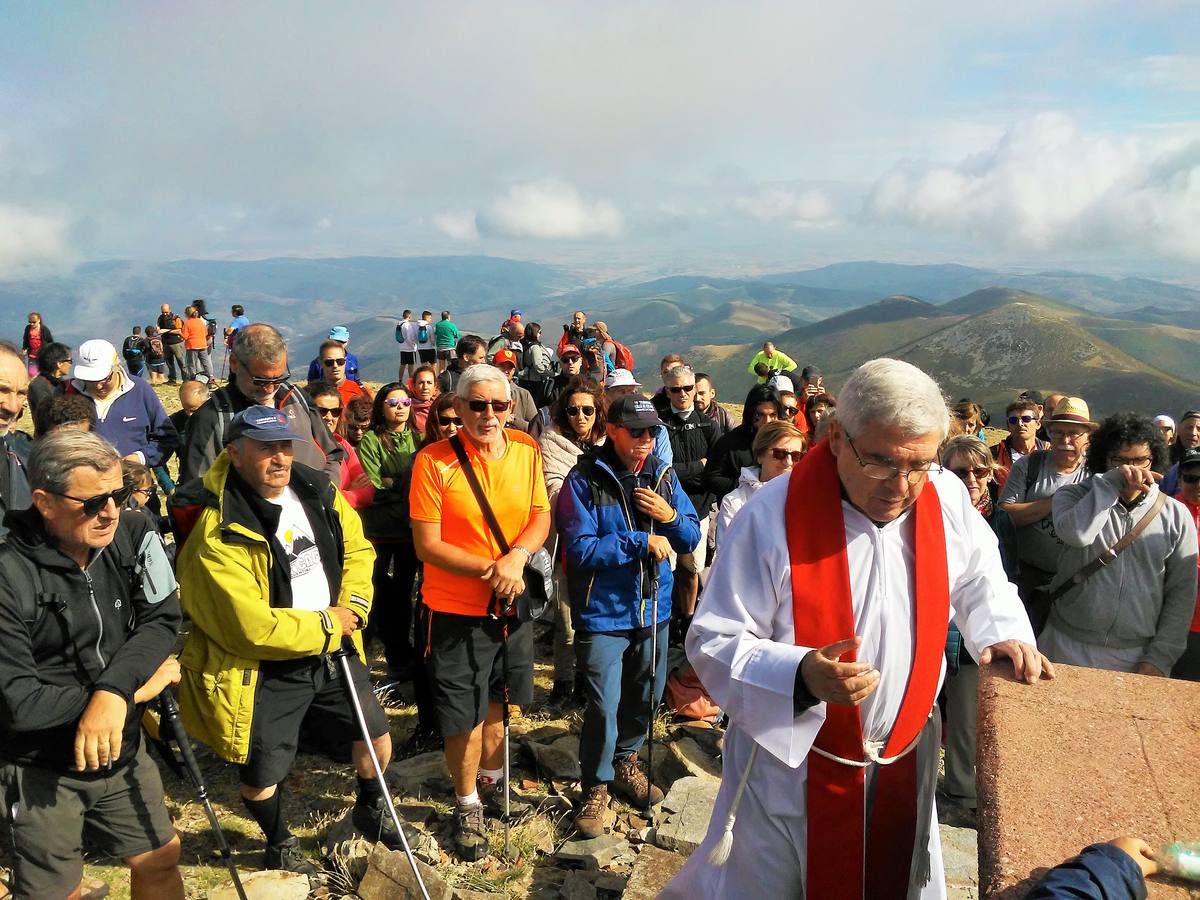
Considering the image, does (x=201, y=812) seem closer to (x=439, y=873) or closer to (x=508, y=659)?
(x=439, y=873)

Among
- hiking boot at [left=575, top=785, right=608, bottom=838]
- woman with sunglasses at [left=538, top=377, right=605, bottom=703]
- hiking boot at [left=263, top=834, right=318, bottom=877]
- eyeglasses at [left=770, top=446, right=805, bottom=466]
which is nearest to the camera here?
hiking boot at [left=263, top=834, right=318, bottom=877]

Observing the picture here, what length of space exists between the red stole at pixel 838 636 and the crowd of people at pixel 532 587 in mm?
10

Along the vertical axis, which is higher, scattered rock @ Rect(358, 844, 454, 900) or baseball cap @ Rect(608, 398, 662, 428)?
baseball cap @ Rect(608, 398, 662, 428)

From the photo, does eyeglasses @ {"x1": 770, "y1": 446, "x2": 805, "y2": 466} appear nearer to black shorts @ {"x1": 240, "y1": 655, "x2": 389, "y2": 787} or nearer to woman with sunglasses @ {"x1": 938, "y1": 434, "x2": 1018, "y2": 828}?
woman with sunglasses @ {"x1": 938, "y1": 434, "x2": 1018, "y2": 828}

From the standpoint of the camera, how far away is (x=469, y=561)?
409 centimetres

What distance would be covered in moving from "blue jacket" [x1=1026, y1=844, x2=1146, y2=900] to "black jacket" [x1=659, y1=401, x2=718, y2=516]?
200 inches

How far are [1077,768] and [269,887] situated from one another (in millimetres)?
3488

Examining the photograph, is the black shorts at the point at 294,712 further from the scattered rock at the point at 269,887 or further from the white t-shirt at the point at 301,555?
the scattered rock at the point at 269,887

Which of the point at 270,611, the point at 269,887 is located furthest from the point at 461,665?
the point at 269,887

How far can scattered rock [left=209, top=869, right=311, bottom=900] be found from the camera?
12.0 feet

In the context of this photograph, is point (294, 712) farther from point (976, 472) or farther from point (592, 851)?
point (976, 472)

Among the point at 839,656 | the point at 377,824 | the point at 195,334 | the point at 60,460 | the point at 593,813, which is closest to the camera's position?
the point at 839,656

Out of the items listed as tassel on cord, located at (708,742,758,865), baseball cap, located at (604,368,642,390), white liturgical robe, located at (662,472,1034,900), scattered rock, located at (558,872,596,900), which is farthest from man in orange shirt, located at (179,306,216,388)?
tassel on cord, located at (708,742,758,865)

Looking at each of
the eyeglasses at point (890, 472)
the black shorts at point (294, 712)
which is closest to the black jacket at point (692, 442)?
the black shorts at point (294, 712)
